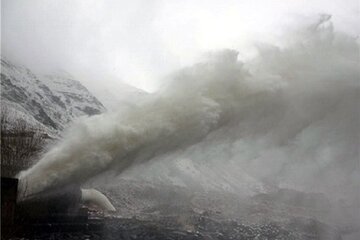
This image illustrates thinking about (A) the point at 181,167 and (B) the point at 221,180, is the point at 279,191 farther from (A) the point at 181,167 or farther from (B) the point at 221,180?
(A) the point at 181,167

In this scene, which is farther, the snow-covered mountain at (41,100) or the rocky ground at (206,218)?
the snow-covered mountain at (41,100)

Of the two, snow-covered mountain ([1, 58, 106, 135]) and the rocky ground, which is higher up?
snow-covered mountain ([1, 58, 106, 135])

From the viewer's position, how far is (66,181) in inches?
981

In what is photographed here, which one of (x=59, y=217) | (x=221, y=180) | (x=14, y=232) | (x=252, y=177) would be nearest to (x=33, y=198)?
(x=14, y=232)

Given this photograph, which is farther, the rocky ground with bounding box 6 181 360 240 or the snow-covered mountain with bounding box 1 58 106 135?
the snow-covered mountain with bounding box 1 58 106 135

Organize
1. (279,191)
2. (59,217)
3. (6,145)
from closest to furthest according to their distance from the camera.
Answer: (59,217) → (6,145) → (279,191)

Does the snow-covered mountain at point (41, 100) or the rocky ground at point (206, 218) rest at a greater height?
the snow-covered mountain at point (41, 100)

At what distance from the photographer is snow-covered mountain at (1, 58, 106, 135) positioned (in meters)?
135

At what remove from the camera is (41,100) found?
16050cm

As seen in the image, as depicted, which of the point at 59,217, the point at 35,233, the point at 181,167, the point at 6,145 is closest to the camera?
the point at 35,233

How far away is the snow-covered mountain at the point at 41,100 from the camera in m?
135

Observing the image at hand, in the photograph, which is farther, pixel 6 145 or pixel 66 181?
pixel 6 145

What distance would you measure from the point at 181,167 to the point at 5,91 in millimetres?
61476

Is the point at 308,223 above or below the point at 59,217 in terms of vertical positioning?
above
